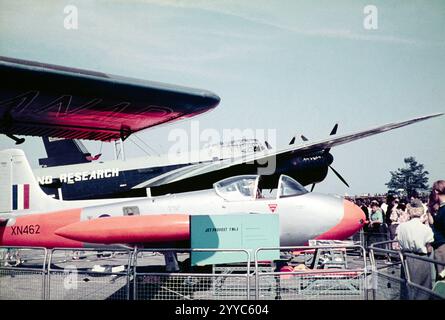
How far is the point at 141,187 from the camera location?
29.4ft

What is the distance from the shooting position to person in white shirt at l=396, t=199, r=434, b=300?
12.6 ft

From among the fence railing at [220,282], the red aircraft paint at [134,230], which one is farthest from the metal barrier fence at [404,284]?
the red aircraft paint at [134,230]

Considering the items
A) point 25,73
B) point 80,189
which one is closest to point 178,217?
point 25,73

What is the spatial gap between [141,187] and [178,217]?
14.3 ft

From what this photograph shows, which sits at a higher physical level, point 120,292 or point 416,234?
point 416,234

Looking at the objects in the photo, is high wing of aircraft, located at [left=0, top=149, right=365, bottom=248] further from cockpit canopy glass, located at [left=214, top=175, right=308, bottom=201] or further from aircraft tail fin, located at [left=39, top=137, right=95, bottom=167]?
aircraft tail fin, located at [left=39, top=137, right=95, bottom=167]

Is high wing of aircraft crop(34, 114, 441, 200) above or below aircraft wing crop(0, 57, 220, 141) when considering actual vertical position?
below

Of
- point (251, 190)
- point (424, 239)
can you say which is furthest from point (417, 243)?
point (251, 190)

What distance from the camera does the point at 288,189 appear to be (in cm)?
550

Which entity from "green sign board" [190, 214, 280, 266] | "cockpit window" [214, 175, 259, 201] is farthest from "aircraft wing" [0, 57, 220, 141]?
"green sign board" [190, 214, 280, 266]

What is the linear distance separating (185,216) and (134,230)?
25.6 inches

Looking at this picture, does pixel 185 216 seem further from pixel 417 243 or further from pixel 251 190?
pixel 417 243
